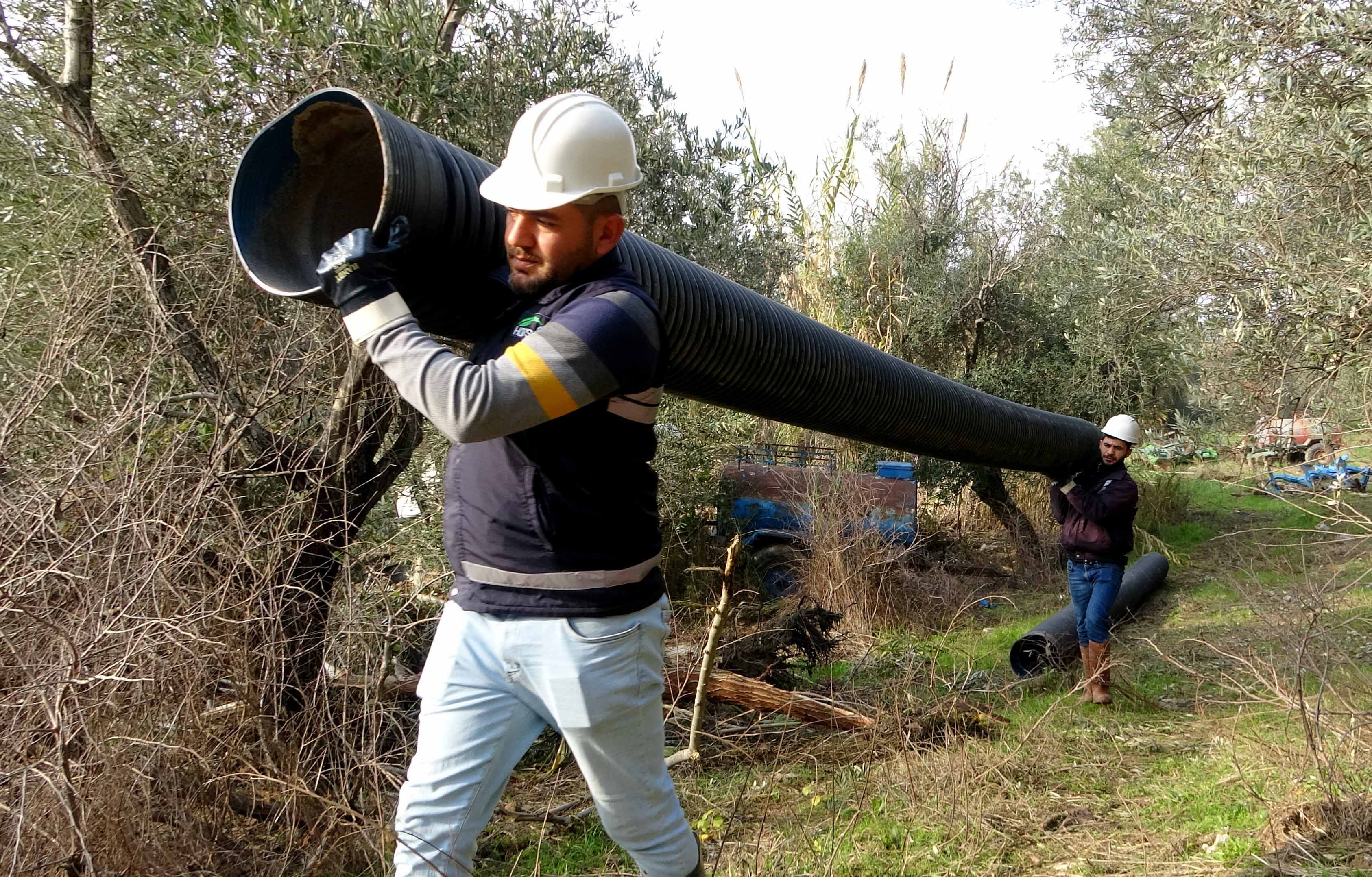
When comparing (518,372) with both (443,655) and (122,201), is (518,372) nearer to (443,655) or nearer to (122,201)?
(443,655)

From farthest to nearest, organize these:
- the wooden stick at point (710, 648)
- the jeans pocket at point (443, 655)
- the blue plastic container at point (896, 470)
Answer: the blue plastic container at point (896, 470) < the wooden stick at point (710, 648) < the jeans pocket at point (443, 655)

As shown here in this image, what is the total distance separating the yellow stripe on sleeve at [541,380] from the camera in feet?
6.40

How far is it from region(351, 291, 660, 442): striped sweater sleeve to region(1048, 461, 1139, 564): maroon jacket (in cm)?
513

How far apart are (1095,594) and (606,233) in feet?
17.2

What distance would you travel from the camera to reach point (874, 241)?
13.6m

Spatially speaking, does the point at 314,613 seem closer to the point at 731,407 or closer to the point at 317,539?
the point at 317,539

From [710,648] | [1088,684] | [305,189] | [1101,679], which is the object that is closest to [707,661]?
[710,648]

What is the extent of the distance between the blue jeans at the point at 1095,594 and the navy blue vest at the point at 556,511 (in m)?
5.00

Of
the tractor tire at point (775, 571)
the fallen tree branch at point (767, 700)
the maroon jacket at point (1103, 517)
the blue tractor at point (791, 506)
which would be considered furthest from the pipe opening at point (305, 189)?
the tractor tire at point (775, 571)

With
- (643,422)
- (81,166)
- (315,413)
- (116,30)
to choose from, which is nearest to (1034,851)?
(643,422)

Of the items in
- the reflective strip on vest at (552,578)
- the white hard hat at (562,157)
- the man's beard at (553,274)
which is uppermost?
the white hard hat at (562,157)

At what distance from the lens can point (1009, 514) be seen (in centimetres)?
1210

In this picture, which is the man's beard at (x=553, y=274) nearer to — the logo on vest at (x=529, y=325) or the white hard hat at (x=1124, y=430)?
the logo on vest at (x=529, y=325)

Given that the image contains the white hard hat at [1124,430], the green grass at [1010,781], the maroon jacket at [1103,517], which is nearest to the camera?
the green grass at [1010,781]
